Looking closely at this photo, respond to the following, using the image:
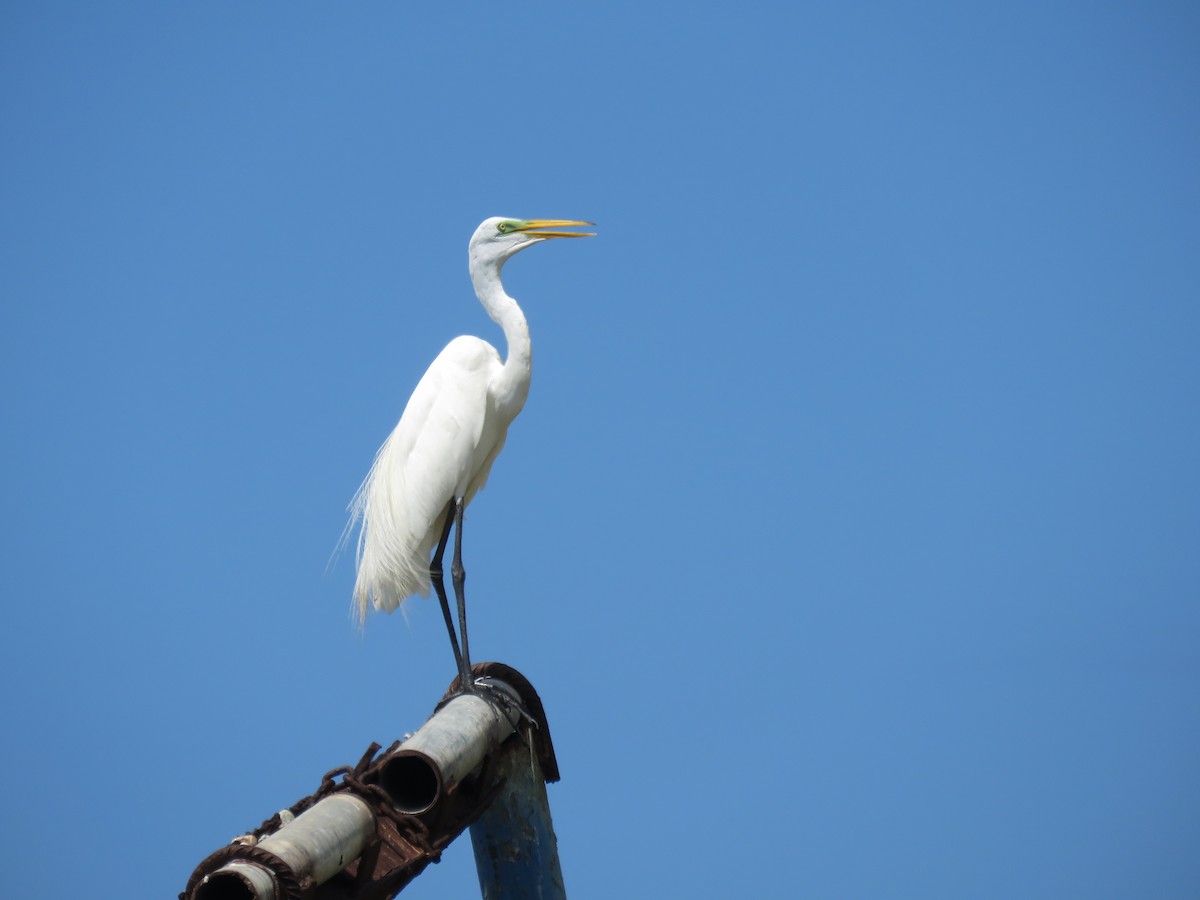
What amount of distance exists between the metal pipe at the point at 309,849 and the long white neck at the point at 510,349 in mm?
3204

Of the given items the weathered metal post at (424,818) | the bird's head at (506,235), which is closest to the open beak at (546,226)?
the bird's head at (506,235)

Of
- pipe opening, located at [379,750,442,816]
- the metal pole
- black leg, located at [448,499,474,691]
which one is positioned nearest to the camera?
pipe opening, located at [379,750,442,816]

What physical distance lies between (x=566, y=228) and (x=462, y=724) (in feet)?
11.2

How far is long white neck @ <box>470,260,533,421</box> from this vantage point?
18.9 feet

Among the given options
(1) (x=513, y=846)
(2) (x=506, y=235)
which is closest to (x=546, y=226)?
(2) (x=506, y=235)

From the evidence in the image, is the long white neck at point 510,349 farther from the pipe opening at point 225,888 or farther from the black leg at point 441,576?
the pipe opening at point 225,888

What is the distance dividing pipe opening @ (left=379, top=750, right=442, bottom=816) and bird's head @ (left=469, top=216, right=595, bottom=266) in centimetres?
346

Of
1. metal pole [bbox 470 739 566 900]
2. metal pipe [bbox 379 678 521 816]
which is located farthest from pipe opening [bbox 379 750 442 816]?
metal pole [bbox 470 739 566 900]

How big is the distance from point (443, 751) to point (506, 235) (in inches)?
137

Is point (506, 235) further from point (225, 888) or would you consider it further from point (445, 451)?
point (225, 888)

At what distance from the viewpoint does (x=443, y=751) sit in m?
3.07

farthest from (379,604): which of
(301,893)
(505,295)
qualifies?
(301,893)

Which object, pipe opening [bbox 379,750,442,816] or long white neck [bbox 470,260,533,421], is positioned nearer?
pipe opening [bbox 379,750,442,816]

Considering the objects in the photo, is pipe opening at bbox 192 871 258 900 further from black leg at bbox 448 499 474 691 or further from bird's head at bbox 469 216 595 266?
bird's head at bbox 469 216 595 266
